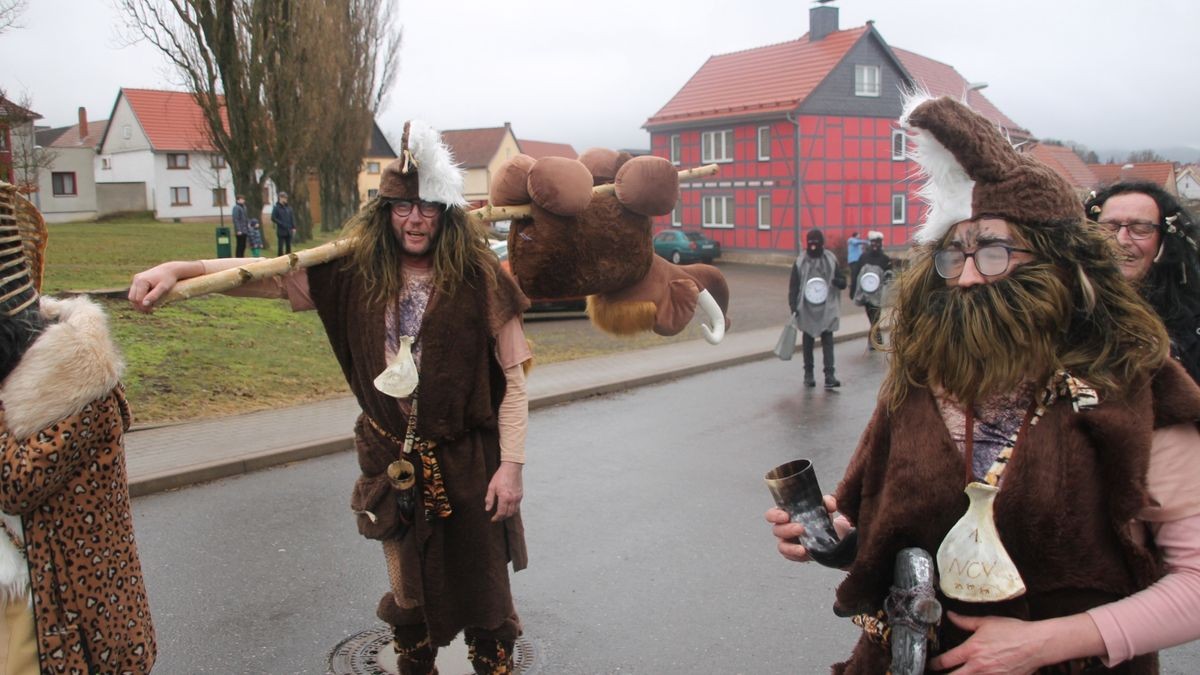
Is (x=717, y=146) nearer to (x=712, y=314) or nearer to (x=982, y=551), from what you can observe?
(x=712, y=314)

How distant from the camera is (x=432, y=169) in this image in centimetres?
299

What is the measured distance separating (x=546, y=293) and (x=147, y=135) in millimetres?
55646

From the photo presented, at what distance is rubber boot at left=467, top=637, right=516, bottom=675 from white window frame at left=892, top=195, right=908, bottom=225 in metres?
32.3

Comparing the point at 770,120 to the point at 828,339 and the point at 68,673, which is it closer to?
the point at 828,339

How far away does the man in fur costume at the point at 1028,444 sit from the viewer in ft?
5.45

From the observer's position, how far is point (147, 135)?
51.9 m

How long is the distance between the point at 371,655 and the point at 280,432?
4208 millimetres

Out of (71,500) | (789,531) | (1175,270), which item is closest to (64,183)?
(71,500)

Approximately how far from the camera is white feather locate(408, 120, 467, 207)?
9.76 feet

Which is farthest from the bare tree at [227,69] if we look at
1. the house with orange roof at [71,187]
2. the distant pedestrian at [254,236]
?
the house with orange roof at [71,187]

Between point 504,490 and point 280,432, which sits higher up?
point 504,490

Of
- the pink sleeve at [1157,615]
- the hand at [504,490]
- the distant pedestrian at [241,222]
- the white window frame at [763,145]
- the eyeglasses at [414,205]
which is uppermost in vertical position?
the white window frame at [763,145]

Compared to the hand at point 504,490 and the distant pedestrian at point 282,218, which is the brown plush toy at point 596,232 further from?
the distant pedestrian at point 282,218

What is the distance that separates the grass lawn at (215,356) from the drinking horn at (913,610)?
770 centimetres
